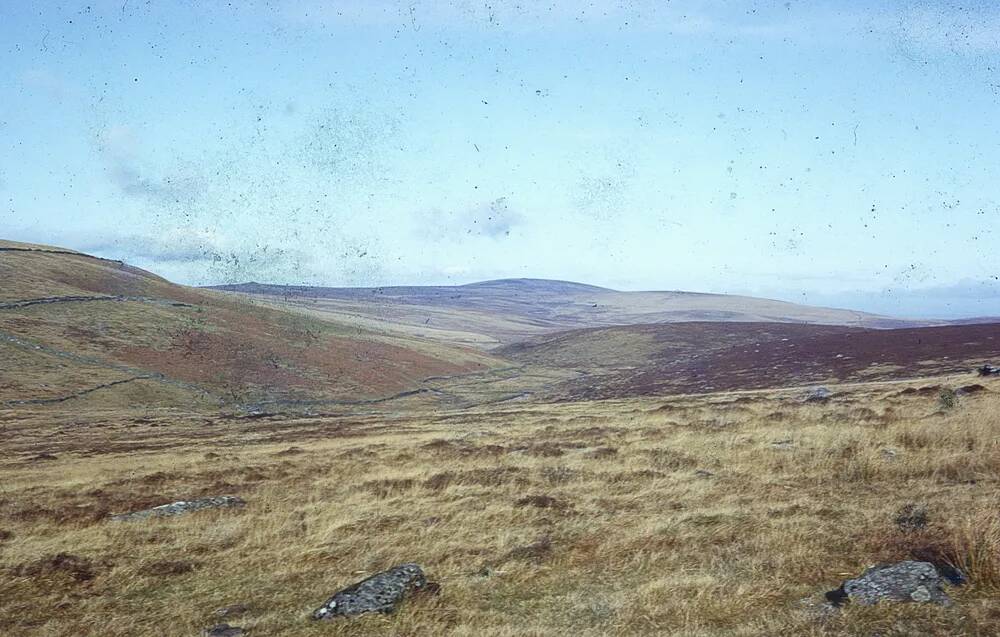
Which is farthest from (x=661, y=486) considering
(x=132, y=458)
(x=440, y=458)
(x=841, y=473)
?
(x=132, y=458)

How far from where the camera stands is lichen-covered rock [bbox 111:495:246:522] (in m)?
16.6

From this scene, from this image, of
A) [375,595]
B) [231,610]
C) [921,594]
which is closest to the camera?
[921,594]

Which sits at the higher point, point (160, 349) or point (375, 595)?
point (375, 595)

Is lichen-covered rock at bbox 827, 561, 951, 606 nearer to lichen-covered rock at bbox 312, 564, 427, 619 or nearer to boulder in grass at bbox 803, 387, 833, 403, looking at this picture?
lichen-covered rock at bbox 312, 564, 427, 619

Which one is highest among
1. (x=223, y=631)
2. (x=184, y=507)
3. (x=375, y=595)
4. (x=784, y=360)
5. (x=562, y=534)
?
(x=375, y=595)

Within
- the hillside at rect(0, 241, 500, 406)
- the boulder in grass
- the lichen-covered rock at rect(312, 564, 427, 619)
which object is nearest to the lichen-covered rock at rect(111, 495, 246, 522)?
the lichen-covered rock at rect(312, 564, 427, 619)

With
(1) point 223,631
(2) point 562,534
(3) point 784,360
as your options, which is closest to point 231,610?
(1) point 223,631

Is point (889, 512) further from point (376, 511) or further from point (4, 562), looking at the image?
point (4, 562)

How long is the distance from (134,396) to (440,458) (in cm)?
5402

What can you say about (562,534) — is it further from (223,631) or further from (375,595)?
(223,631)

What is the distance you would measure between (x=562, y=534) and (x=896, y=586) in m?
6.09

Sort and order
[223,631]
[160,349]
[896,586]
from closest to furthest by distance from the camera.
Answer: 1. [896,586]
2. [223,631]
3. [160,349]

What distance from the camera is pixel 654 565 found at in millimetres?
10070

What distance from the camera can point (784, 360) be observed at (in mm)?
68312
